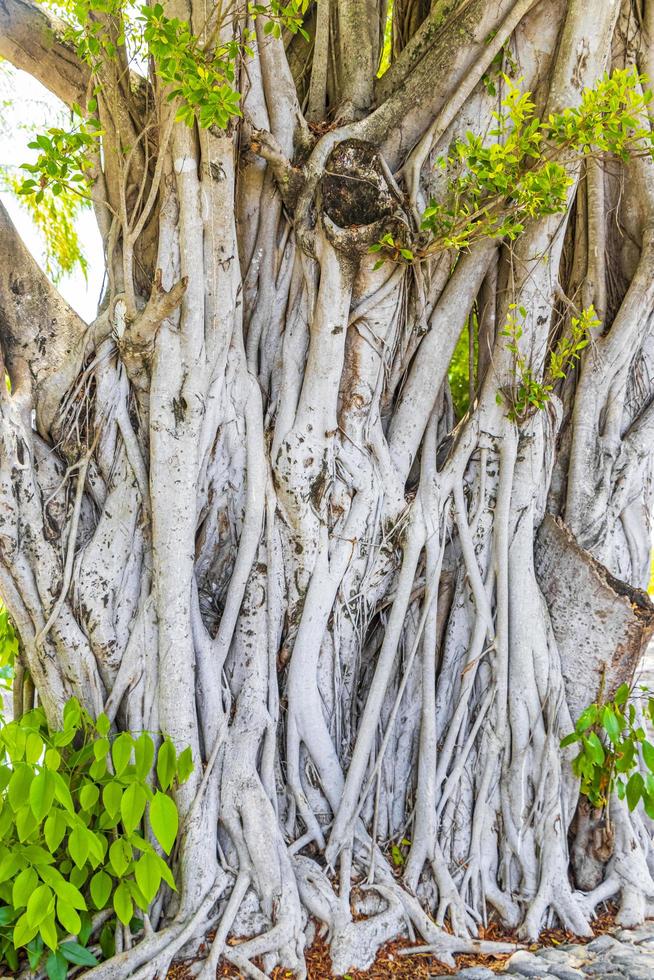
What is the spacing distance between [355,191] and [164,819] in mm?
1971

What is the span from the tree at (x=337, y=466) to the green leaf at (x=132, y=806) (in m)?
0.26

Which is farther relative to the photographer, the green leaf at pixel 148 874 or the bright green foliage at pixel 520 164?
the bright green foliage at pixel 520 164

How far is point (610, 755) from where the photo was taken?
2.66 m

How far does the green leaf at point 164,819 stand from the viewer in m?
2.09

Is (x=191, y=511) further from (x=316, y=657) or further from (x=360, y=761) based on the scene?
(x=360, y=761)

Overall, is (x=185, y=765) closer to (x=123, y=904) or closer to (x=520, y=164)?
(x=123, y=904)

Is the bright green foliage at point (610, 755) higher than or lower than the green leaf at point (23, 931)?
higher

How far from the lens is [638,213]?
3111mm

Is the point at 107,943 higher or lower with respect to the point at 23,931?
lower

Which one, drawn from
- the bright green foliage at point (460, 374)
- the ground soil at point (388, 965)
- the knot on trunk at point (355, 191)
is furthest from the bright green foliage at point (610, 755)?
the knot on trunk at point (355, 191)

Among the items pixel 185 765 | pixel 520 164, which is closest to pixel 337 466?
pixel 185 765

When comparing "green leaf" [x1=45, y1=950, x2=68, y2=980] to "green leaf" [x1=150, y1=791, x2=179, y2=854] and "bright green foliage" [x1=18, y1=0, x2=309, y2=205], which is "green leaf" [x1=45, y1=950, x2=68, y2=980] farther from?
"bright green foliage" [x1=18, y1=0, x2=309, y2=205]

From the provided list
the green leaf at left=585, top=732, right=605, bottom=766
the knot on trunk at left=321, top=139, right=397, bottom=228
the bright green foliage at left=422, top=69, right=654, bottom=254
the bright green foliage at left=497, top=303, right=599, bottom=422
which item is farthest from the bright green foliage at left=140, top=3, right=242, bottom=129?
the green leaf at left=585, top=732, right=605, bottom=766

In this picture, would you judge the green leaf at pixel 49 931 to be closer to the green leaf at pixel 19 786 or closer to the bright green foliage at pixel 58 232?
the green leaf at pixel 19 786
